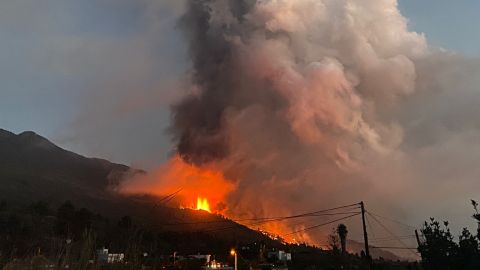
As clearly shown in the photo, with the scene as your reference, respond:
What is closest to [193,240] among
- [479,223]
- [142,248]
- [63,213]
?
[63,213]

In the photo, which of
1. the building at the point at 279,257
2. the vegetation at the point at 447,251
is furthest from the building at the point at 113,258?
Result: the building at the point at 279,257

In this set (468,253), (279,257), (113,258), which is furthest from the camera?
(279,257)

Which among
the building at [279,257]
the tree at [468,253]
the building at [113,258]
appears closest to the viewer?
the building at [113,258]

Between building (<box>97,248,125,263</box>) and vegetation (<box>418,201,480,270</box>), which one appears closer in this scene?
building (<box>97,248,125,263</box>)

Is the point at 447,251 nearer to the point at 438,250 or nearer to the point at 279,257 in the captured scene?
the point at 438,250

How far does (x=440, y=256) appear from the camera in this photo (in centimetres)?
4869

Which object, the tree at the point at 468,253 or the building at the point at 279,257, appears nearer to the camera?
the tree at the point at 468,253

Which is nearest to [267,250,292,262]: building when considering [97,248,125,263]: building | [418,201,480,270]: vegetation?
[418,201,480,270]: vegetation

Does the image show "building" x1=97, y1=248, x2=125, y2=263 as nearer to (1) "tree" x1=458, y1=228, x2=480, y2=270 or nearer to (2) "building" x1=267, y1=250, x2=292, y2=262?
(1) "tree" x1=458, y1=228, x2=480, y2=270

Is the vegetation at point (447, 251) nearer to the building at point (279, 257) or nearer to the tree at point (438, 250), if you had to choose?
the tree at point (438, 250)

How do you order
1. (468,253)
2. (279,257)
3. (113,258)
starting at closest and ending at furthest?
(113,258)
(468,253)
(279,257)

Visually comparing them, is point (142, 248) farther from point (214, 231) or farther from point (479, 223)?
point (214, 231)

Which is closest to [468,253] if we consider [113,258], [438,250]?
[438,250]

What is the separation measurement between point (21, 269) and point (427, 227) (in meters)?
55.8
